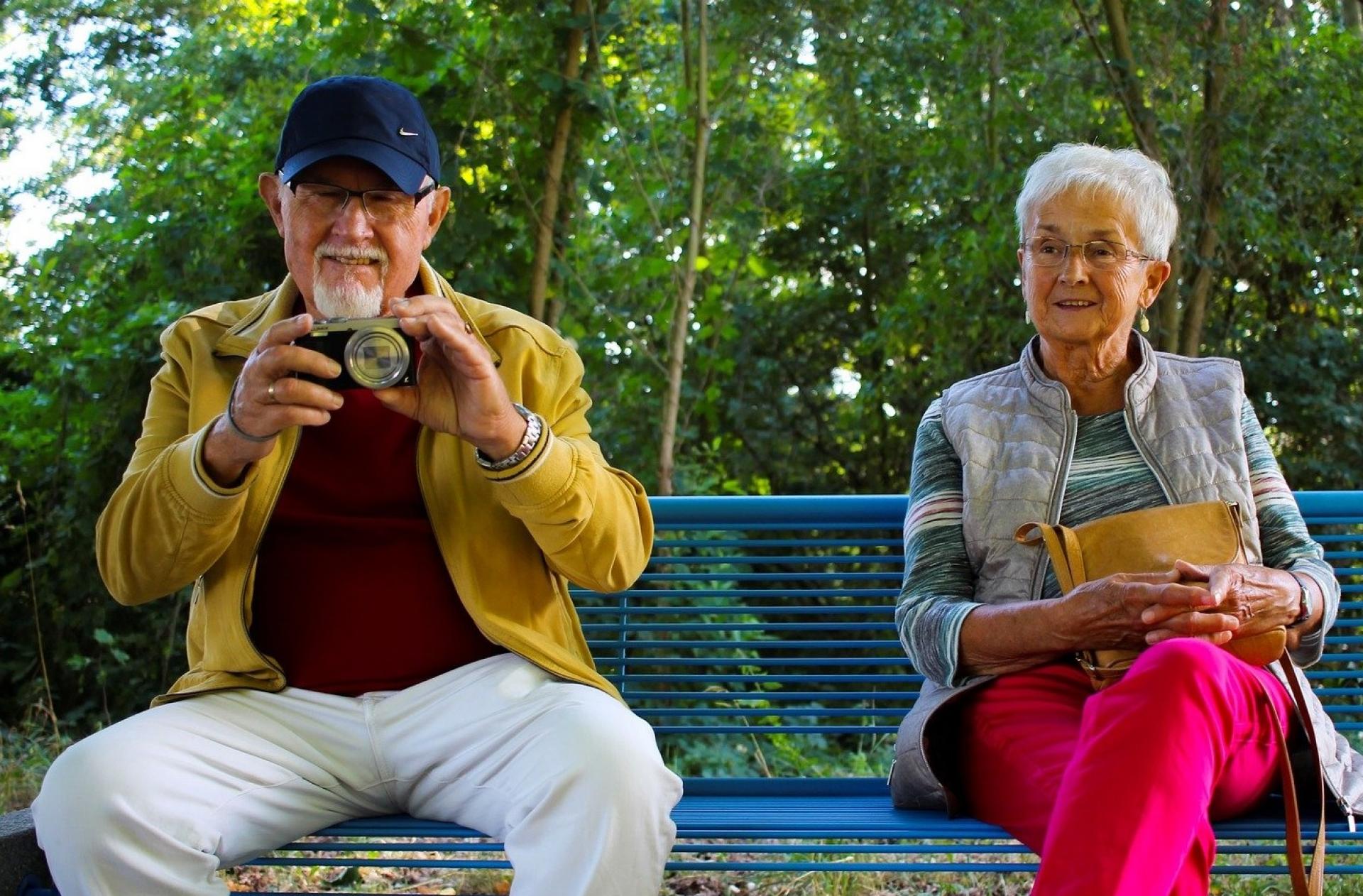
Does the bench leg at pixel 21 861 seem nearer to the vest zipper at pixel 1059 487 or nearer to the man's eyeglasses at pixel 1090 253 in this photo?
the vest zipper at pixel 1059 487

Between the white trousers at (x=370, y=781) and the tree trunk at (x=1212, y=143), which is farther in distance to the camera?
the tree trunk at (x=1212, y=143)

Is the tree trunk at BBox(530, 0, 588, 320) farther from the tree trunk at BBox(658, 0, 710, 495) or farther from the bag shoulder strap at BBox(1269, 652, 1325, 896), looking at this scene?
the bag shoulder strap at BBox(1269, 652, 1325, 896)

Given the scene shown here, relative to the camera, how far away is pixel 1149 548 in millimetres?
2627

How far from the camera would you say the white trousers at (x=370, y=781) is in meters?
2.34

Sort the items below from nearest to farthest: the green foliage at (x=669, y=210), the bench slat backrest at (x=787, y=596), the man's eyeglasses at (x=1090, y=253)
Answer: the man's eyeglasses at (x=1090, y=253) → the bench slat backrest at (x=787, y=596) → the green foliage at (x=669, y=210)

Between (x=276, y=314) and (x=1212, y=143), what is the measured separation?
4277 millimetres

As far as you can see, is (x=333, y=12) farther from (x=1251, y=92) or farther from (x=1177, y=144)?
(x=1251, y=92)

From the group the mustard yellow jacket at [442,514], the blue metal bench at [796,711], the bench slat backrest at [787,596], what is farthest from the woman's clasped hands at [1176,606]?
the mustard yellow jacket at [442,514]

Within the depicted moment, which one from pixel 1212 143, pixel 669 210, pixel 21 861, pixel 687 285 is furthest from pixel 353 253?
pixel 1212 143

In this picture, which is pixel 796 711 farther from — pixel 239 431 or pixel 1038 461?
pixel 239 431

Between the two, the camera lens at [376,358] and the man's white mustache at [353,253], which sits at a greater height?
the man's white mustache at [353,253]

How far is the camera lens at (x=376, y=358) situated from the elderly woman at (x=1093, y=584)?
3.50 ft

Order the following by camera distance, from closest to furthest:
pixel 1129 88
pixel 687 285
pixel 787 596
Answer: pixel 787 596 → pixel 687 285 → pixel 1129 88

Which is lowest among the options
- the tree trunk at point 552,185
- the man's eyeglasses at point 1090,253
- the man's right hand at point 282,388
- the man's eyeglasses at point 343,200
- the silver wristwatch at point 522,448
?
the silver wristwatch at point 522,448
